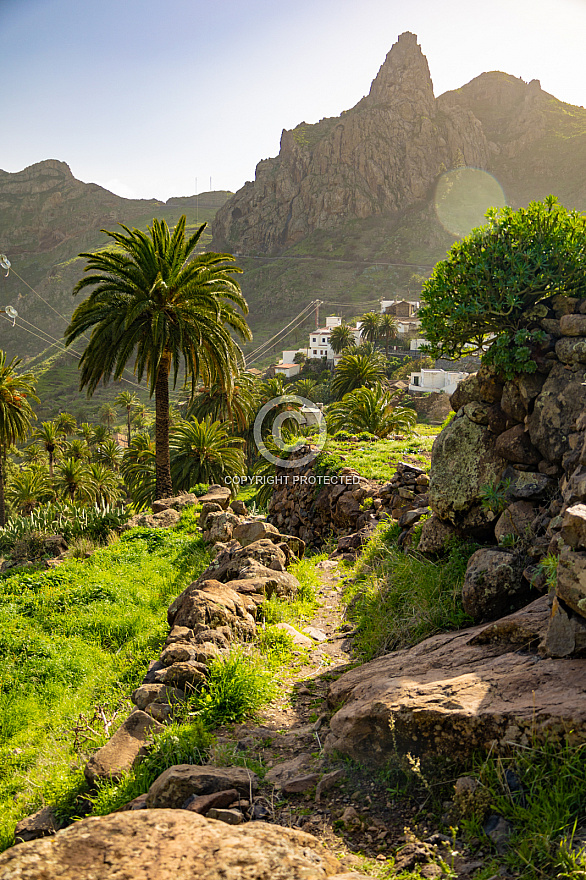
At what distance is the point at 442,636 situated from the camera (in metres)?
4.92

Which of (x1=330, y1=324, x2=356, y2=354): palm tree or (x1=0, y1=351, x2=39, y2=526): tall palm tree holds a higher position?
(x1=330, y1=324, x2=356, y2=354): palm tree

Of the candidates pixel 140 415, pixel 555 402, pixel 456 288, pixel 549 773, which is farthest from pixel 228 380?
pixel 140 415

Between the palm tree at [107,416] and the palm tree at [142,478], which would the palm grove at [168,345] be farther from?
the palm tree at [107,416]

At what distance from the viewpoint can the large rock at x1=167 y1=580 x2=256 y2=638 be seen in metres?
6.04

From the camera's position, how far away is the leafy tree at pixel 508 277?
5742mm

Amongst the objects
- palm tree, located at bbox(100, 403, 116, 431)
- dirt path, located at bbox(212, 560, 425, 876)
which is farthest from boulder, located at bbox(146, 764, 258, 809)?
palm tree, located at bbox(100, 403, 116, 431)

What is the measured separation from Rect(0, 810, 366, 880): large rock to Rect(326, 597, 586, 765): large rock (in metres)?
0.96

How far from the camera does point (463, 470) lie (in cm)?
637

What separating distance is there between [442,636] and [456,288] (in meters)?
4.06

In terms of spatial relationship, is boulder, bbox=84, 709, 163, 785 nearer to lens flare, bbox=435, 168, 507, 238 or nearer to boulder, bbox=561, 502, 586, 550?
boulder, bbox=561, 502, 586, 550

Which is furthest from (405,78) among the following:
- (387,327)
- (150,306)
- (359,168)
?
(150,306)

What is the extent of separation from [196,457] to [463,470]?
644 inches

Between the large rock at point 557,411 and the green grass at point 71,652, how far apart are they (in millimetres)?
5112

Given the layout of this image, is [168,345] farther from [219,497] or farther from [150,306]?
[219,497]
